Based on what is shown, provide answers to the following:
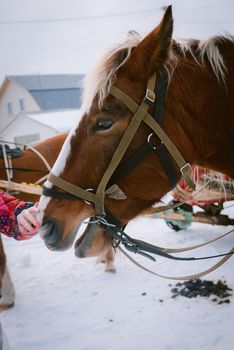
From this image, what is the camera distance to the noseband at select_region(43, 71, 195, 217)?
136 centimetres

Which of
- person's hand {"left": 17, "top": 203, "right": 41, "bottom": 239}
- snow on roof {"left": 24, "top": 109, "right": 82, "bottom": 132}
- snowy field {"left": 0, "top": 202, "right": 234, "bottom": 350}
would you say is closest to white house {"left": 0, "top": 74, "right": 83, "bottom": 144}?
snow on roof {"left": 24, "top": 109, "right": 82, "bottom": 132}

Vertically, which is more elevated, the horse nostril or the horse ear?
the horse ear

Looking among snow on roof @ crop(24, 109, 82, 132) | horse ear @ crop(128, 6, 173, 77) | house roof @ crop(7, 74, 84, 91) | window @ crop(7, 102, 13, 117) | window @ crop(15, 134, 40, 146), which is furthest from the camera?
house roof @ crop(7, 74, 84, 91)

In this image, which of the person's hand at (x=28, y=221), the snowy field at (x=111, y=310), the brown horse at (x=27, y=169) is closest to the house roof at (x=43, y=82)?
the brown horse at (x=27, y=169)

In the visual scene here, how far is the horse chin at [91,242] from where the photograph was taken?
5.07 feet

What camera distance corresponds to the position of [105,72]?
1.40 m

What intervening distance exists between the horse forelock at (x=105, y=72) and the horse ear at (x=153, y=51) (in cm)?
6

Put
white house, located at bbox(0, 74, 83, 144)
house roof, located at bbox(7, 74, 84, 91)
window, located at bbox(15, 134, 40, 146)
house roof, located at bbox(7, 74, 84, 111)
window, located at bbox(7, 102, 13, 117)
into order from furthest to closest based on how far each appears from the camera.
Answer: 1. house roof, located at bbox(7, 74, 84, 91)
2. house roof, located at bbox(7, 74, 84, 111)
3. window, located at bbox(7, 102, 13, 117)
4. white house, located at bbox(0, 74, 83, 144)
5. window, located at bbox(15, 134, 40, 146)

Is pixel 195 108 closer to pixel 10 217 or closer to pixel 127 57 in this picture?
pixel 127 57

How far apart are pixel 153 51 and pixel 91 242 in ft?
3.41

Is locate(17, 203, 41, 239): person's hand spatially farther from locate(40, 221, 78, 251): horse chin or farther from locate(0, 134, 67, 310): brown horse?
locate(0, 134, 67, 310): brown horse

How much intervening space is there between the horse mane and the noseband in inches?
2.6

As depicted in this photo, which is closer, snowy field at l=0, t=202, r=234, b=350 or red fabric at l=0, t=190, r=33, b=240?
red fabric at l=0, t=190, r=33, b=240

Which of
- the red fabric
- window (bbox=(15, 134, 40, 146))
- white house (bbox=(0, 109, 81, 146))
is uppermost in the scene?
the red fabric
